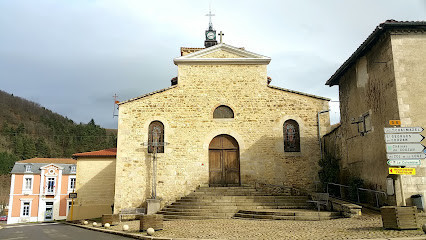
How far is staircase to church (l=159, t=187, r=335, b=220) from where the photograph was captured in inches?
493

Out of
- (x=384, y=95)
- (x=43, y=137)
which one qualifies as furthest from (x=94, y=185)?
(x=43, y=137)

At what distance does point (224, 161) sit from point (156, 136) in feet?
11.9

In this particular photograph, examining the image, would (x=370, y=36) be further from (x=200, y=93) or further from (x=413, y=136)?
(x=200, y=93)

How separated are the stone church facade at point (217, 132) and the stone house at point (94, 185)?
5705 millimetres

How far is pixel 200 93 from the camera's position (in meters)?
16.6

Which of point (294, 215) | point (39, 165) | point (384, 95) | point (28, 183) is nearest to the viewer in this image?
point (294, 215)

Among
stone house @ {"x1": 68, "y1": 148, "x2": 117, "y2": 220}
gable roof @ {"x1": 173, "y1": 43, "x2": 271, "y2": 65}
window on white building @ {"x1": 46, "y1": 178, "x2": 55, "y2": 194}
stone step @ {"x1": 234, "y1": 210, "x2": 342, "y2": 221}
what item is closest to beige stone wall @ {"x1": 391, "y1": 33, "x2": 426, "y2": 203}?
stone step @ {"x1": 234, "y1": 210, "x2": 342, "y2": 221}

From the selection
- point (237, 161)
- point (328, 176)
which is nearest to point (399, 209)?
point (328, 176)

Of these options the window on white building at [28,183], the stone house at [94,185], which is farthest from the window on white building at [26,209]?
the stone house at [94,185]

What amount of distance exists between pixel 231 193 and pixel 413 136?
8163 millimetres

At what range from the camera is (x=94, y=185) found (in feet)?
66.9

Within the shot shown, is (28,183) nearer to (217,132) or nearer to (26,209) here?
(26,209)

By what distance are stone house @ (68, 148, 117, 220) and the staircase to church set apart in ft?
25.4

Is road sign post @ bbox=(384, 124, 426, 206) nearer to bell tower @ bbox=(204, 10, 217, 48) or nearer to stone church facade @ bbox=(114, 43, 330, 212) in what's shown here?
stone church facade @ bbox=(114, 43, 330, 212)
